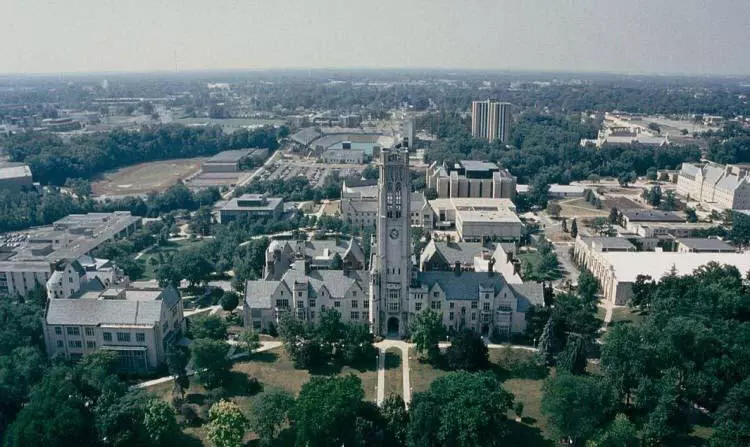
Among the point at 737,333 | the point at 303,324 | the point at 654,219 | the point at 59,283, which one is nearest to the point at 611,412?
the point at 737,333

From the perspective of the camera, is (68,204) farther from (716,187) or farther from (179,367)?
(716,187)

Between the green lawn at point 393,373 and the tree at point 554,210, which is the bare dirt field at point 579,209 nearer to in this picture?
the tree at point 554,210

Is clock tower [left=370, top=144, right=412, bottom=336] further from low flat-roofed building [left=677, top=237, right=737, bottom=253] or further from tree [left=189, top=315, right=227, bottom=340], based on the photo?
low flat-roofed building [left=677, top=237, right=737, bottom=253]

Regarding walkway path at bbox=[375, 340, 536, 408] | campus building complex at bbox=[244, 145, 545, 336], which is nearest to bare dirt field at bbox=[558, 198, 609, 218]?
campus building complex at bbox=[244, 145, 545, 336]

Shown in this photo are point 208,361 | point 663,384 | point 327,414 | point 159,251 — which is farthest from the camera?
point 159,251

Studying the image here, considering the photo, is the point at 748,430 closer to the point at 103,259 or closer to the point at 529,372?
the point at 529,372

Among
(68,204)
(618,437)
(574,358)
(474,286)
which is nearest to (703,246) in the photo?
(474,286)
